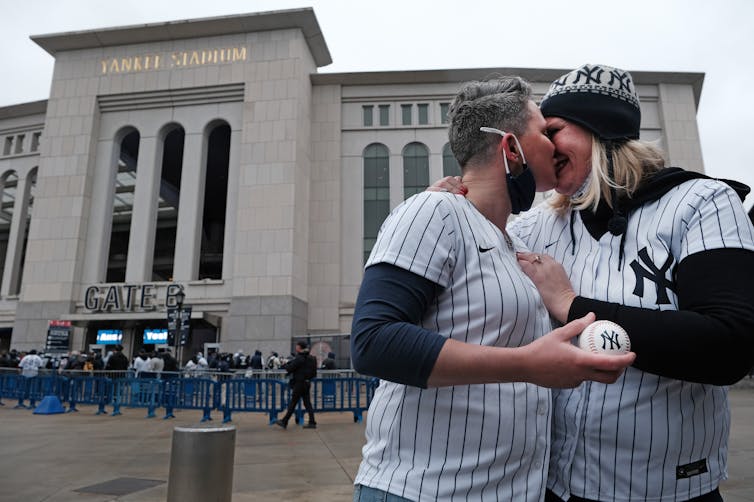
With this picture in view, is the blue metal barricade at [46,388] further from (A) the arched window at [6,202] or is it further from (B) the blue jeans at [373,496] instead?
(A) the arched window at [6,202]

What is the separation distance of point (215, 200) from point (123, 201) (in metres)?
7.39

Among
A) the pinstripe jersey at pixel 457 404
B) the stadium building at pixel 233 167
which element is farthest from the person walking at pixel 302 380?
the stadium building at pixel 233 167

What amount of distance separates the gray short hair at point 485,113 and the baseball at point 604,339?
2.29 feet

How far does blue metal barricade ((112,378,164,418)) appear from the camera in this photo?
1415 centimetres

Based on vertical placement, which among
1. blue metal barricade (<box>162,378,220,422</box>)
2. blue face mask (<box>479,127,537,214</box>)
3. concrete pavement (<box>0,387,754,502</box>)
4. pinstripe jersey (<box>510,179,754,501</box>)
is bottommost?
concrete pavement (<box>0,387,754,502</box>)

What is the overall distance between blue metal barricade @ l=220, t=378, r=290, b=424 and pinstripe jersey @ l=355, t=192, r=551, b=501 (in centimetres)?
1172

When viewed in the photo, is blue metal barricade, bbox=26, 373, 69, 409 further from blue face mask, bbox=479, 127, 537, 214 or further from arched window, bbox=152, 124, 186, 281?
arched window, bbox=152, 124, 186, 281

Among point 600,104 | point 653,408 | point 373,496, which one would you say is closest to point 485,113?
point 600,104

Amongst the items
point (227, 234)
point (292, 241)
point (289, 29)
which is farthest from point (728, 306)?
point (289, 29)

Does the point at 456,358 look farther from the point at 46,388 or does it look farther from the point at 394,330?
the point at 46,388

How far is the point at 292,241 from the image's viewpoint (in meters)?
27.9

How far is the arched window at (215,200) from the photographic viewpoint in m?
36.8

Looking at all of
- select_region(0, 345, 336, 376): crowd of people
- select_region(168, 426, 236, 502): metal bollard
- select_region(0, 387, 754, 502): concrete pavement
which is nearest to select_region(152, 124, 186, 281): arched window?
select_region(0, 345, 336, 376): crowd of people

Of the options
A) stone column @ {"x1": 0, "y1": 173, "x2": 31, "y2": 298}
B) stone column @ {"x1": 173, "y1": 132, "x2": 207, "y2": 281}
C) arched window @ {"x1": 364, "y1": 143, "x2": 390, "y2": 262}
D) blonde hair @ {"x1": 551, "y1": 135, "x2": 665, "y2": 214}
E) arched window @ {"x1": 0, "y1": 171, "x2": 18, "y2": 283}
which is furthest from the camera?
arched window @ {"x1": 0, "y1": 171, "x2": 18, "y2": 283}
